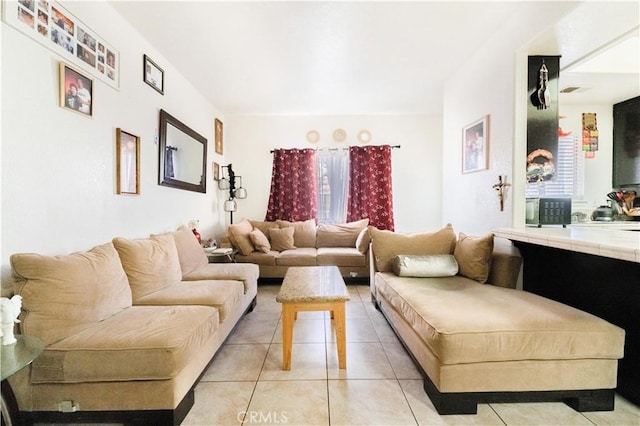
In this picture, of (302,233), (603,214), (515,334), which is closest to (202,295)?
(515,334)

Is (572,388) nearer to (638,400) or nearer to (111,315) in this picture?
(638,400)

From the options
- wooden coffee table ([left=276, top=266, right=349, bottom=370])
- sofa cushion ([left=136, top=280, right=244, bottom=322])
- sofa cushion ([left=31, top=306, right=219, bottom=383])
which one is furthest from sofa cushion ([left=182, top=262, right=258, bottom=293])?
sofa cushion ([left=31, top=306, right=219, bottom=383])

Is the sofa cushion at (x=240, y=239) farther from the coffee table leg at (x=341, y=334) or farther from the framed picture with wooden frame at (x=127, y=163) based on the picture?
the coffee table leg at (x=341, y=334)

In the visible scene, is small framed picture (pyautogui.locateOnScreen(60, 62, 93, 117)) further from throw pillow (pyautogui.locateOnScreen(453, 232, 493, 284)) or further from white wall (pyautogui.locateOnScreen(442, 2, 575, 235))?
white wall (pyautogui.locateOnScreen(442, 2, 575, 235))

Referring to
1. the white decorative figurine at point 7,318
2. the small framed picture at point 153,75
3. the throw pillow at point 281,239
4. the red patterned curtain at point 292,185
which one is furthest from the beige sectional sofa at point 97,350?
the red patterned curtain at point 292,185

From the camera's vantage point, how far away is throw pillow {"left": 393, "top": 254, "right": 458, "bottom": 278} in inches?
97.4

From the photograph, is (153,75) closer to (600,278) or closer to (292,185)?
(292,185)

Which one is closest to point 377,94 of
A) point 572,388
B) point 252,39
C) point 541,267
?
point 252,39

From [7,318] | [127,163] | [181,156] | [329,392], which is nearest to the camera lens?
[7,318]

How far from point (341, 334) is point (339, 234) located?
2.61 meters

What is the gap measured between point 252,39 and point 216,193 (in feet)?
8.63

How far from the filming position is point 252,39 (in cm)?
258

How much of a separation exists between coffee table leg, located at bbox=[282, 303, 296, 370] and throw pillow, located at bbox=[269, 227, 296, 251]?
2.39 meters

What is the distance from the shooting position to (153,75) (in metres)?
2.72
